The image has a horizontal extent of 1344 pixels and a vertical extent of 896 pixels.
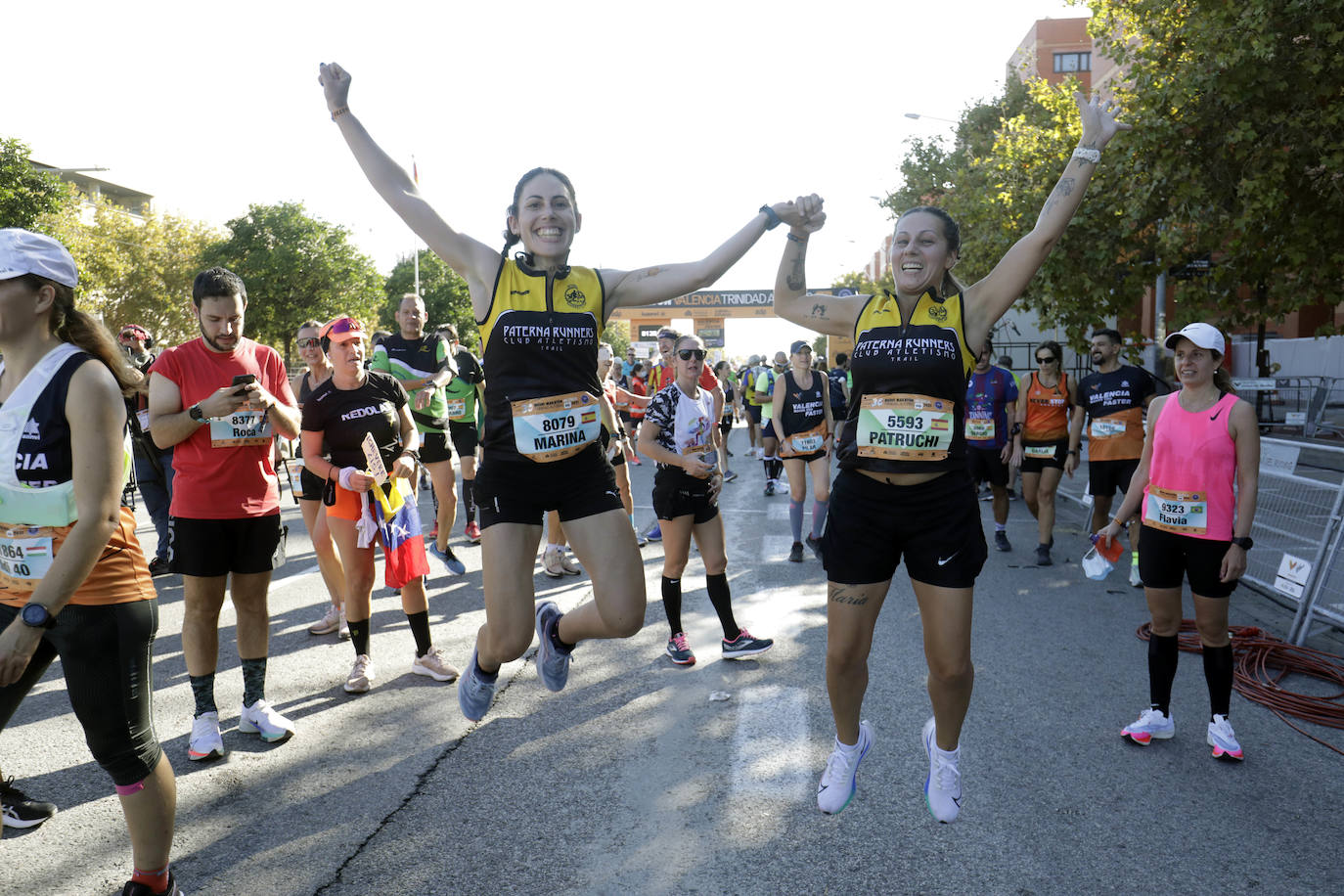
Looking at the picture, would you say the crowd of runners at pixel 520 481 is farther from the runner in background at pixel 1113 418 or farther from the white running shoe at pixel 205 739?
the runner in background at pixel 1113 418

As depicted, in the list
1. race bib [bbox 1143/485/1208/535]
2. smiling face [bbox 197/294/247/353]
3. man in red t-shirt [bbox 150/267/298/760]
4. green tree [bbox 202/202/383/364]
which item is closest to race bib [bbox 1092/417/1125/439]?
race bib [bbox 1143/485/1208/535]

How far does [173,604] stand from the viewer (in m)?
7.70

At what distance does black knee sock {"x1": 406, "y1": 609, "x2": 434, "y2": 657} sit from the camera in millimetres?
5578

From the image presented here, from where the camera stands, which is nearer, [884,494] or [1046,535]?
[884,494]

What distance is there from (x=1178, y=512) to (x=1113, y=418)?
393cm

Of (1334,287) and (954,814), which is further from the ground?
(1334,287)

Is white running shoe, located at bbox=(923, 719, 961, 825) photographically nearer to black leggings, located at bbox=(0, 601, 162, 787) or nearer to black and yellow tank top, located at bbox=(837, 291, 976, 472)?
black and yellow tank top, located at bbox=(837, 291, 976, 472)

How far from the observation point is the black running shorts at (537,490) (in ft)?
12.0

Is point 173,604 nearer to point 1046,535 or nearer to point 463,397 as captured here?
point 463,397

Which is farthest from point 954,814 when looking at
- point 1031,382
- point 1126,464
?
point 1031,382

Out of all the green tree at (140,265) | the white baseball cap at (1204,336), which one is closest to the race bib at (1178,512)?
the white baseball cap at (1204,336)

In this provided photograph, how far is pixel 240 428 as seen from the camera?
4480mm

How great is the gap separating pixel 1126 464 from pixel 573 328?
631cm

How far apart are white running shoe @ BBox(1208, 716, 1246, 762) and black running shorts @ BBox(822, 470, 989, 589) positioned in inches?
77.5
